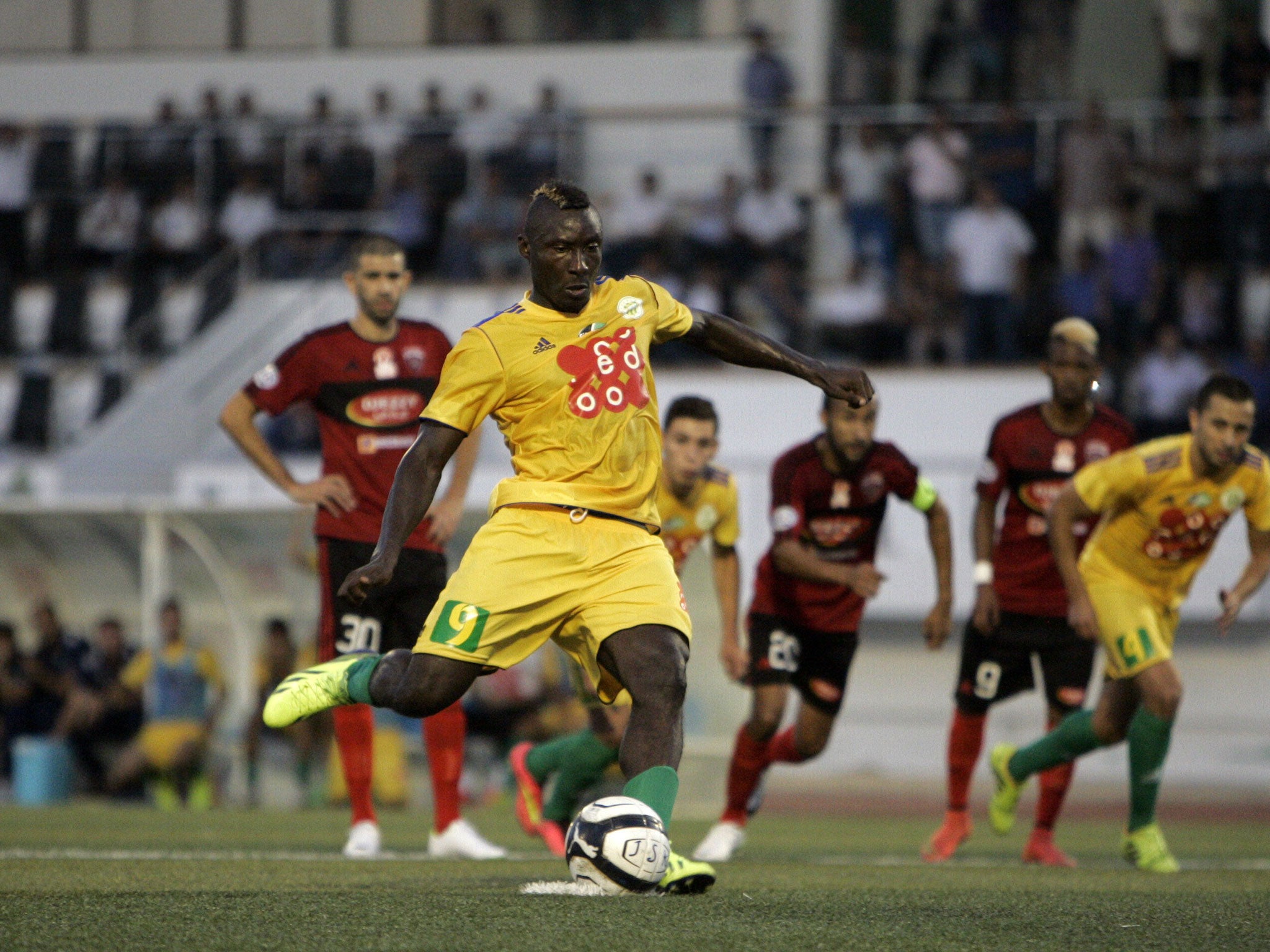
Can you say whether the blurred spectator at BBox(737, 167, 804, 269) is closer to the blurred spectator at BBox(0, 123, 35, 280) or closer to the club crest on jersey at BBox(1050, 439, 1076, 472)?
the blurred spectator at BBox(0, 123, 35, 280)

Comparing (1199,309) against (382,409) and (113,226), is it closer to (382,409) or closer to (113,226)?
(382,409)

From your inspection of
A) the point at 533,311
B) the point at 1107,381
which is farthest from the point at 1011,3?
the point at 533,311

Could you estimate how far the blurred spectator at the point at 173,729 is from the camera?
47.2 feet

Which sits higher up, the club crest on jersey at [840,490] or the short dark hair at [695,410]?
the short dark hair at [695,410]

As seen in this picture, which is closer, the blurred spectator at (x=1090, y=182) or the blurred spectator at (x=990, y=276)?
the blurred spectator at (x=990, y=276)

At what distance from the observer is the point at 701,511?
8258 mm

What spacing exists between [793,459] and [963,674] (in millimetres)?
1481

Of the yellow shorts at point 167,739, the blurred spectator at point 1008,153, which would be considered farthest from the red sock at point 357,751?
the blurred spectator at point 1008,153

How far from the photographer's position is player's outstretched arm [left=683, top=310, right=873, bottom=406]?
5.48 meters

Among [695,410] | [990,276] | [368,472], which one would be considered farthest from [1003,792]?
[990,276]

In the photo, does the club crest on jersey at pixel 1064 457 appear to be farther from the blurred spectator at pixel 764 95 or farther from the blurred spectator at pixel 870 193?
the blurred spectator at pixel 764 95

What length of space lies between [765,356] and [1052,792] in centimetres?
381

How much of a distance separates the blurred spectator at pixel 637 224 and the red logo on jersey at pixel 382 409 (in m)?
9.29

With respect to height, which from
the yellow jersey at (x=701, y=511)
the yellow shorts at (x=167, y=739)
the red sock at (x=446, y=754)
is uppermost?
the yellow jersey at (x=701, y=511)
